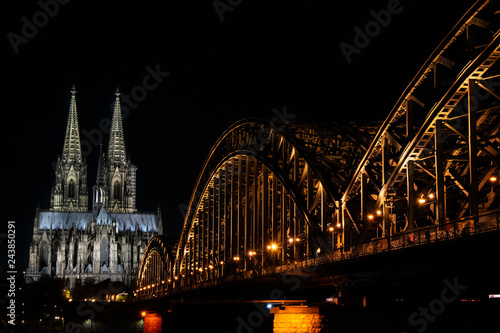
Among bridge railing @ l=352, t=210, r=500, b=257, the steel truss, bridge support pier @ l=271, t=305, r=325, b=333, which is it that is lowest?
bridge support pier @ l=271, t=305, r=325, b=333

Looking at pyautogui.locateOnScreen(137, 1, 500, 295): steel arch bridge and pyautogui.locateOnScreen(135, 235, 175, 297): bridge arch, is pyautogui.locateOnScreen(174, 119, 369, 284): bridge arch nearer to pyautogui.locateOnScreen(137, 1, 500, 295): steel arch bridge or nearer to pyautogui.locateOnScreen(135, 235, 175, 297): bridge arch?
pyautogui.locateOnScreen(137, 1, 500, 295): steel arch bridge

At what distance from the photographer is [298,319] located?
49594 millimetres

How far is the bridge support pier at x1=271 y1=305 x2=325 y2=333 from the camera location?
46812 millimetres

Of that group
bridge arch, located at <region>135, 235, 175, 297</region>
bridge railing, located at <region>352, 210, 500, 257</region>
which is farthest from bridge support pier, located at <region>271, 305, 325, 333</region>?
bridge arch, located at <region>135, 235, 175, 297</region>

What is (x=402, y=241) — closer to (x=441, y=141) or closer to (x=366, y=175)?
(x=441, y=141)

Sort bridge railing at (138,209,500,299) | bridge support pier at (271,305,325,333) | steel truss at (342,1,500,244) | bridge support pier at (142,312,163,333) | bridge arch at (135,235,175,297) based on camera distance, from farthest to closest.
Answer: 1. bridge arch at (135,235,175,297)
2. bridge support pier at (142,312,163,333)
3. bridge support pier at (271,305,325,333)
4. steel truss at (342,1,500,244)
5. bridge railing at (138,209,500,299)

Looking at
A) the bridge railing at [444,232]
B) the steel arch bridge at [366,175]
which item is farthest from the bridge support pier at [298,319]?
the bridge railing at [444,232]

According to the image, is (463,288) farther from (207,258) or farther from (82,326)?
(82,326)

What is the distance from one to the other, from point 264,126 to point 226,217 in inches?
775

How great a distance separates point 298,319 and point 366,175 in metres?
9.03

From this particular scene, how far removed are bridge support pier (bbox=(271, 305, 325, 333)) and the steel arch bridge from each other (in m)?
3.60

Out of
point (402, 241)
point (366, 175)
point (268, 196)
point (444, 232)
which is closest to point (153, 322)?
point (268, 196)

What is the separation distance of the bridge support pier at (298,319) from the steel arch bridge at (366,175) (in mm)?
3602

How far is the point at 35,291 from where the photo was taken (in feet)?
578
